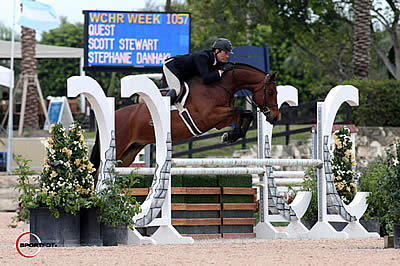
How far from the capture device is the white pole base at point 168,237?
310 inches

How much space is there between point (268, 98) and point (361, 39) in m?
11.3

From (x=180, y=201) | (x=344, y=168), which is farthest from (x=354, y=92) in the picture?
(x=180, y=201)

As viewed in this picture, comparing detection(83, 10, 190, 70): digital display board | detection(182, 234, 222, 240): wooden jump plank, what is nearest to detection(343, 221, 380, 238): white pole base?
detection(182, 234, 222, 240): wooden jump plank

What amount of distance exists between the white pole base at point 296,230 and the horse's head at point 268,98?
1.23m

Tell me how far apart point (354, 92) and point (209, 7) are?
1783 centimetres

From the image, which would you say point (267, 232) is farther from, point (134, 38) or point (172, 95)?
point (134, 38)

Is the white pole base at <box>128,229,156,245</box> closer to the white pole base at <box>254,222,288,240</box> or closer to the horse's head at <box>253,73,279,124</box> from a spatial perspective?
the white pole base at <box>254,222,288,240</box>

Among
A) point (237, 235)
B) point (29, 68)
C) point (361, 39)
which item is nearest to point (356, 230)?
point (237, 235)

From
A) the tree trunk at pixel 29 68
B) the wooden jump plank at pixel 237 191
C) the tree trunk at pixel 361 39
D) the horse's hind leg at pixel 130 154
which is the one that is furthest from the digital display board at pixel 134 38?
the wooden jump plank at pixel 237 191

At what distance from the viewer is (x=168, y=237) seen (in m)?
7.91

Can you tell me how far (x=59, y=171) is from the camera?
7.36 meters

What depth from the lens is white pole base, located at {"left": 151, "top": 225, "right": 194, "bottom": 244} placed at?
7871 mm

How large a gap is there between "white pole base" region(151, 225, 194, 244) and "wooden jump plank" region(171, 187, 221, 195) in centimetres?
99

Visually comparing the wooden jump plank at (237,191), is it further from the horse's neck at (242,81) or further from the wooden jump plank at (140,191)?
the horse's neck at (242,81)
